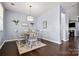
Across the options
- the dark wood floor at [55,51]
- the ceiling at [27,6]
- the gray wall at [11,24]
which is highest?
the ceiling at [27,6]

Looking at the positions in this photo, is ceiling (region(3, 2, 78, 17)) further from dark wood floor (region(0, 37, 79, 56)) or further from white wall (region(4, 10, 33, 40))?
dark wood floor (region(0, 37, 79, 56))

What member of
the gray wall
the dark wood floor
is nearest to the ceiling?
the gray wall

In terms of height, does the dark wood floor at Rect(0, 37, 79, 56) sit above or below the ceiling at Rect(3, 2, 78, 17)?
below

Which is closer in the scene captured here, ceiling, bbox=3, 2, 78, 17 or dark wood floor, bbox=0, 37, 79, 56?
ceiling, bbox=3, 2, 78, 17

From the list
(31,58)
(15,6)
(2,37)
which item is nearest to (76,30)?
(31,58)

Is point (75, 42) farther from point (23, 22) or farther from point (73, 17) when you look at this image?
point (23, 22)

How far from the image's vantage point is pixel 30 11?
5.24 feet

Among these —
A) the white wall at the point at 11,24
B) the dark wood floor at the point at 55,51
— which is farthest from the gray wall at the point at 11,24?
the dark wood floor at the point at 55,51

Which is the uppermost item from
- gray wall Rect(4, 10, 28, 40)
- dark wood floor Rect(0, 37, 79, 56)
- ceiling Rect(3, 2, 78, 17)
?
ceiling Rect(3, 2, 78, 17)

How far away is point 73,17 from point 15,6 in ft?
4.09

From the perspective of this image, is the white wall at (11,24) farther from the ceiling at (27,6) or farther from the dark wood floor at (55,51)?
the dark wood floor at (55,51)

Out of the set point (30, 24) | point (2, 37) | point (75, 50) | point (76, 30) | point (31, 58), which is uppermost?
point (30, 24)

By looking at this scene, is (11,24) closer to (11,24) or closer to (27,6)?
(11,24)

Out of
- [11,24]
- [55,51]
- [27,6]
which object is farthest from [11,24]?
[55,51]
